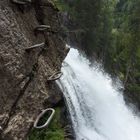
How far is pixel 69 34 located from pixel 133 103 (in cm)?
769

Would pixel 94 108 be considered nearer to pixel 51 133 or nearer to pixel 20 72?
pixel 51 133

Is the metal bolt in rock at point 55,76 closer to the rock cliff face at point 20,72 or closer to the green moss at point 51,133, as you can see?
the rock cliff face at point 20,72

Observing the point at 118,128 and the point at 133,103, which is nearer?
the point at 118,128

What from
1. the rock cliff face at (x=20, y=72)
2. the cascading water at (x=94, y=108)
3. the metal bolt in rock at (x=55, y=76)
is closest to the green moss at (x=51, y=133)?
the rock cliff face at (x=20, y=72)

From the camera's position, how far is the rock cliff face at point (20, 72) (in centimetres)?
848

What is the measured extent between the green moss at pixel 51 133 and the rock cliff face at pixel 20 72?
57 cm

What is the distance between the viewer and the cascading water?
1440 centimetres

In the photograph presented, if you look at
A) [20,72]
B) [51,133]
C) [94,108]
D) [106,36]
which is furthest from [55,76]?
[106,36]

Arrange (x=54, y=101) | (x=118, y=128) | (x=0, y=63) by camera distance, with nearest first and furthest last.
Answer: (x=0, y=63)
(x=54, y=101)
(x=118, y=128)

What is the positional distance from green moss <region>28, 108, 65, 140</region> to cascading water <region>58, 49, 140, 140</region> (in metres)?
1.99

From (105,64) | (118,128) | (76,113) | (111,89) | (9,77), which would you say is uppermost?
(9,77)

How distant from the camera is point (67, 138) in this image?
11953 mm

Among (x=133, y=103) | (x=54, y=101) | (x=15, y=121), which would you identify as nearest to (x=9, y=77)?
(x=15, y=121)

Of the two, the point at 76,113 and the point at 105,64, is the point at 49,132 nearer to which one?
the point at 76,113
